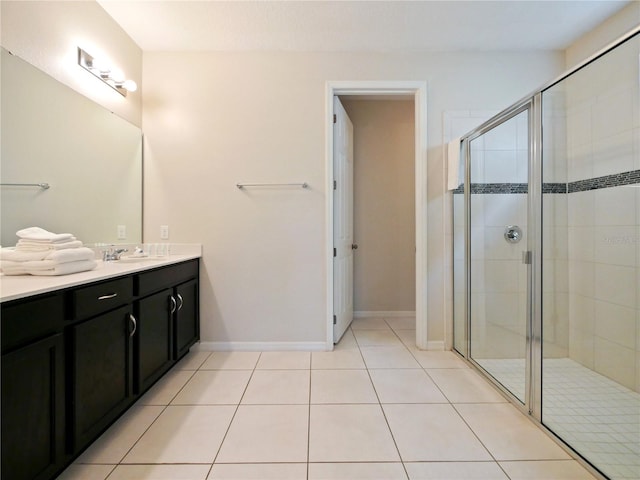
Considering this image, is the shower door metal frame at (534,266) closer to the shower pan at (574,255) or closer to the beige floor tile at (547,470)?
the shower pan at (574,255)

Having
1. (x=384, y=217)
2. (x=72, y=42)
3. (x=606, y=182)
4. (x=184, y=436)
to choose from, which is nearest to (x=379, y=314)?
(x=384, y=217)

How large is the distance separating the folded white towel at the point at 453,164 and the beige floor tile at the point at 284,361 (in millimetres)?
1849

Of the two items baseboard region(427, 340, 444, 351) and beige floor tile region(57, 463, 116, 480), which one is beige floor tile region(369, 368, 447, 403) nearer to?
baseboard region(427, 340, 444, 351)

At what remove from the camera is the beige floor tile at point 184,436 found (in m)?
1.43

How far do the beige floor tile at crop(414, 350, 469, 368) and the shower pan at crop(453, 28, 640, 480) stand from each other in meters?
0.29

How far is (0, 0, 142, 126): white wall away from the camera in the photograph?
5.27 ft

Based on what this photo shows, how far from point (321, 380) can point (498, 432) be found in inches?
42.0

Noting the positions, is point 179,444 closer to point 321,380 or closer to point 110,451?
point 110,451

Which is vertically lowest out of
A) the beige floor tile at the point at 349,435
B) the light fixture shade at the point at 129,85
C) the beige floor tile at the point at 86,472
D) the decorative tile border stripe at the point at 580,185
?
the beige floor tile at the point at 86,472

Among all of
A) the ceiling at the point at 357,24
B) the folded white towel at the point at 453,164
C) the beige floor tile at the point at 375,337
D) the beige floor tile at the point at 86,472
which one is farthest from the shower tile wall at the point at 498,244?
the beige floor tile at the point at 86,472

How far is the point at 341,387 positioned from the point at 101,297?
149 cm

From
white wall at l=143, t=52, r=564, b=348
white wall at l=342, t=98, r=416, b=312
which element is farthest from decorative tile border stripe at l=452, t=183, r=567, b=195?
white wall at l=342, t=98, r=416, b=312

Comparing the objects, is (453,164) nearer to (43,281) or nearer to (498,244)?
(498,244)

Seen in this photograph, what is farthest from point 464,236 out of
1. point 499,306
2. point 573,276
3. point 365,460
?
point 365,460
